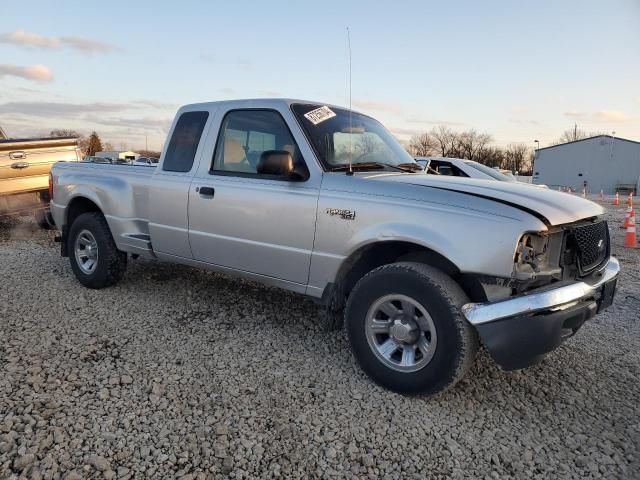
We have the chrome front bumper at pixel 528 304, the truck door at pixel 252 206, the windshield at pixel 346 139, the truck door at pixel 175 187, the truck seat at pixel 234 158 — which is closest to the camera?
the chrome front bumper at pixel 528 304

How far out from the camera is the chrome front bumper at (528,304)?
8.73 ft

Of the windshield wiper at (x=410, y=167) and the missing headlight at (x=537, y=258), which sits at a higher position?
the windshield wiper at (x=410, y=167)

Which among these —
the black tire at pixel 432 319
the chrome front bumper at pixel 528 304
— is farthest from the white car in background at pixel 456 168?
the chrome front bumper at pixel 528 304

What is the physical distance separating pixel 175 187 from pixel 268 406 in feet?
7.60

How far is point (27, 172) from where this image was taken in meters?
8.16

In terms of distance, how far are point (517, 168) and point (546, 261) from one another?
8667cm

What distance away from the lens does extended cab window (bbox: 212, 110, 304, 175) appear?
3.88m

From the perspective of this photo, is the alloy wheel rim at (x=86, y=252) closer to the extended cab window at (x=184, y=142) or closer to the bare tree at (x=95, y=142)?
A: the extended cab window at (x=184, y=142)

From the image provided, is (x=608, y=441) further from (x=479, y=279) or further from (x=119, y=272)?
(x=119, y=272)

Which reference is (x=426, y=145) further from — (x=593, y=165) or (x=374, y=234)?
(x=374, y=234)

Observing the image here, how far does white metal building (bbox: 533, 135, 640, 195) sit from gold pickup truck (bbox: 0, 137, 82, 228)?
4625 centimetres

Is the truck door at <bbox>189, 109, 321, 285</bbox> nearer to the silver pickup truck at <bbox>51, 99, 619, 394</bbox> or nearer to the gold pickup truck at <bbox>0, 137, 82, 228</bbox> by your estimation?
the silver pickup truck at <bbox>51, 99, 619, 394</bbox>

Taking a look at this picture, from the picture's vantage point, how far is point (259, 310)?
4.79 m

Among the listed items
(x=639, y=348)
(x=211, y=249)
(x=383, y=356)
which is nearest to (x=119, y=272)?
(x=211, y=249)
